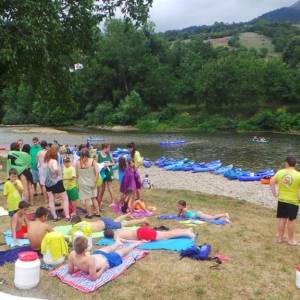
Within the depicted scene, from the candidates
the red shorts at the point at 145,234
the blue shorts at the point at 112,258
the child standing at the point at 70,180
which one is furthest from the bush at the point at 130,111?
the blue shorts at the point at 112,258

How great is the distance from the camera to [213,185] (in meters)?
20.0

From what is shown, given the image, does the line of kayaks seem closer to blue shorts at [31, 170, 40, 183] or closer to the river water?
the river water

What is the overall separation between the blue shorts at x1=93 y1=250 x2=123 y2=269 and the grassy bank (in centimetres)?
24

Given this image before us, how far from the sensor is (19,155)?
1088 centimetres

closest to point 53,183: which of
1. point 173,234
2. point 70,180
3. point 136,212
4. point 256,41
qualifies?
point 70,180

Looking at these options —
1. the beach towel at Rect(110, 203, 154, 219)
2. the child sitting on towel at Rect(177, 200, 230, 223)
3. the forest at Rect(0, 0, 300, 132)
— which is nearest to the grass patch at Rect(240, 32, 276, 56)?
the forest at Rect(0, 0, 300, 132)

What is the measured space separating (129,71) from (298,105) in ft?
97.7

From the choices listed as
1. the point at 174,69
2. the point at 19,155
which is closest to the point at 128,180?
the point at 19,155

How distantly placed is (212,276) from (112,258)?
1.65 m

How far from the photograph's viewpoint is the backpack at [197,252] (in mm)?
7559

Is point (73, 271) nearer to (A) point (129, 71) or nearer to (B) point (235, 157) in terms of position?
(B) point (235, 157)

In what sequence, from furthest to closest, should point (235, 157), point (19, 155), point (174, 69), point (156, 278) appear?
point (174, 69) < point (235, 157) < point (19, 155) < point (156, 278)

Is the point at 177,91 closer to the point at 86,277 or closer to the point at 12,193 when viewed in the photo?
the point at 12,193

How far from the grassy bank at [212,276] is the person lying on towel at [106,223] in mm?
1429
